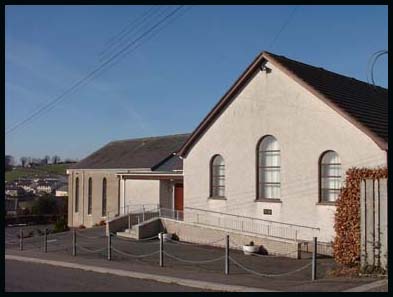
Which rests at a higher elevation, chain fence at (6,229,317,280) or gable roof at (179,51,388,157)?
gable roof at (179,51,388,157)

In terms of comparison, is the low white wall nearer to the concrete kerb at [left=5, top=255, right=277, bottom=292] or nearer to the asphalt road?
the concrete kerb at [left=5, top=255, right=277, bottom=292]

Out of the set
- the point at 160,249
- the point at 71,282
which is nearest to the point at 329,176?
the point at 160,249

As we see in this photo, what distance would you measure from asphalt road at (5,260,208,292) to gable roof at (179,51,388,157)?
29.9 ft

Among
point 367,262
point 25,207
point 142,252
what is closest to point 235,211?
point 142,252

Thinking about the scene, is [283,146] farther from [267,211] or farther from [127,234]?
[127,234]

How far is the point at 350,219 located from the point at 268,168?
699 cm

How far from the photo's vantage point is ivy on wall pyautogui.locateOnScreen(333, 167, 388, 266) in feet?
45.9

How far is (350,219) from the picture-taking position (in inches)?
561

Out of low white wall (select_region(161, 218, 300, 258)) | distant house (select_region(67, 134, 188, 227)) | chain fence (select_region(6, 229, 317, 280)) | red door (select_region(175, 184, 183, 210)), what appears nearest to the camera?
chain fence (select_region(6, 229, 317, 280))

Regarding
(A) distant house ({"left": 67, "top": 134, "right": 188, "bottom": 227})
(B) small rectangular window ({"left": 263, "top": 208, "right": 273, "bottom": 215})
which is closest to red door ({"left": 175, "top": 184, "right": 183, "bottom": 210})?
(A) distant house ({"left": 67, "top": 134, "right": 188, "bottom": 227})

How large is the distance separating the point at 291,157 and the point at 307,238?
295 cm

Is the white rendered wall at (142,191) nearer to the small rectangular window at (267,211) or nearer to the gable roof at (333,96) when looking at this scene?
the gable roof at (333,96)

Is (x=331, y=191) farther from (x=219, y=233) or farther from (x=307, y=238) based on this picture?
(x=219, y=233)

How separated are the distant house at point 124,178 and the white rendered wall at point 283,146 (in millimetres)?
6130
